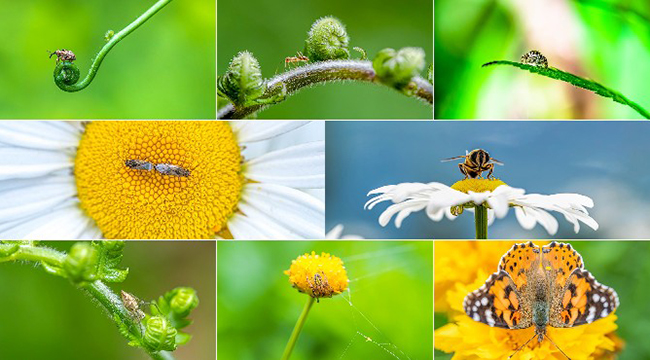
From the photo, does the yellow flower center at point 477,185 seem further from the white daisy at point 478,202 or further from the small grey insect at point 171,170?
the small grey insect at point 171,170

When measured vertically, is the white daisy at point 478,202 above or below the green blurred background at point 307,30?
below

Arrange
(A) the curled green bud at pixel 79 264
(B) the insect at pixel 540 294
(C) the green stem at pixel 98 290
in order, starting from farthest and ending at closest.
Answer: (B) the insect at pixel 540 294 → (C) the green stem at pixel 98 290 → (A) the curled green bud at pixel 79 264

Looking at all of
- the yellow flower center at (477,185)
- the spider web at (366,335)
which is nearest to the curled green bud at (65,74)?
the spider web at (366,335)

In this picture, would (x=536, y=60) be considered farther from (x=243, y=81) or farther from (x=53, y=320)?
(x=53, y=320)

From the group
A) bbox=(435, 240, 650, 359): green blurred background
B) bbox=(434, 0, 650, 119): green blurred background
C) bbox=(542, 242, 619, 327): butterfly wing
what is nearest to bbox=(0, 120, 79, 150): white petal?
bbox=(434, 0, 650, 119): green blurred background

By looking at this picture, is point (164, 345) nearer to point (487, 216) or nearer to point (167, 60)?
point (167, 60)

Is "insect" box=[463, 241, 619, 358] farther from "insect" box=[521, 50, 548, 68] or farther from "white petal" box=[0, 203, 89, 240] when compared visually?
"white petal" box=[0, 203, 89, 240]
